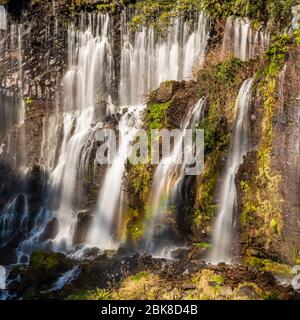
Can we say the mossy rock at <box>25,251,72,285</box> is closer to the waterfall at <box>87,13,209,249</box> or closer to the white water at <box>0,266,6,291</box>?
the white water at <box>0,266,6,291</box>

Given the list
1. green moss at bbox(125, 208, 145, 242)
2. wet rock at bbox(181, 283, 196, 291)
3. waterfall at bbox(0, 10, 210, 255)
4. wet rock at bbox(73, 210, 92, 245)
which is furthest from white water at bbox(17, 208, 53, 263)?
wet rock at bbox(181, 283, 196, 291)

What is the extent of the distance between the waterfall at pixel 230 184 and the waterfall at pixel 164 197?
1622 mm

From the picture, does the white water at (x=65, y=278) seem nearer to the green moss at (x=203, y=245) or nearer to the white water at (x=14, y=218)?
the green moss at (x=203, y=245)

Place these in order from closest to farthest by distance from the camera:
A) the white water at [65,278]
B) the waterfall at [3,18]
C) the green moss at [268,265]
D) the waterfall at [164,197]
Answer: the green moss at [268,265], the white water at [65,278], the waterfall at [164,197], the waterfall at [3,18]

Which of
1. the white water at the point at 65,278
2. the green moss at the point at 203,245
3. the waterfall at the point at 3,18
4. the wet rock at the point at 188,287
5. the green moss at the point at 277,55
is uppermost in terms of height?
the waterfall at the point at 3,18

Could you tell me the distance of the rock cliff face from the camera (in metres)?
12.1

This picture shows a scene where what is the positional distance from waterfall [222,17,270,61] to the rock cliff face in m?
0.05

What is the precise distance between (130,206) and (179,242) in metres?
2.37

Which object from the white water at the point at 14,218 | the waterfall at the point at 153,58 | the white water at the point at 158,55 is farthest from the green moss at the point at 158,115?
the white water at the point at 14,218

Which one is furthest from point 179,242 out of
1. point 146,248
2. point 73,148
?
point 73,148

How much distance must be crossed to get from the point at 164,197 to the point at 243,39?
8.58 m

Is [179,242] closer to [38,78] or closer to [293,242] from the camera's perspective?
[293,242]

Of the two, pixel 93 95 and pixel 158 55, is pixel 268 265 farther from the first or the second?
pixel 93 95

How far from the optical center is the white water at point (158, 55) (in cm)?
2145
